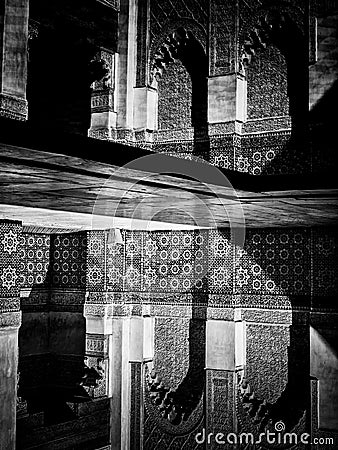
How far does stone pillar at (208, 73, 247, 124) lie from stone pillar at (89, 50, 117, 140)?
141 cm

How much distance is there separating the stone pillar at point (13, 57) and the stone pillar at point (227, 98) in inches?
100

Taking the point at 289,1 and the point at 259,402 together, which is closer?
the point at 259,402

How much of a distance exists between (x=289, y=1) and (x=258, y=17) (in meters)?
0.41

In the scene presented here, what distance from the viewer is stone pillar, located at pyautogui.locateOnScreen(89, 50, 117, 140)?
916 cm

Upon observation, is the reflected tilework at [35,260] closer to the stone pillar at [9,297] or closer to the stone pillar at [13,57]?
the stone pillar at [9,297]

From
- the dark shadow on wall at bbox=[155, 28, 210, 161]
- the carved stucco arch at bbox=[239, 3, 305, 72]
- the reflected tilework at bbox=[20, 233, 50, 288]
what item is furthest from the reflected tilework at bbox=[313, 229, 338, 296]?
the reflected tilework at bbox=[20, 233, 50, 288]

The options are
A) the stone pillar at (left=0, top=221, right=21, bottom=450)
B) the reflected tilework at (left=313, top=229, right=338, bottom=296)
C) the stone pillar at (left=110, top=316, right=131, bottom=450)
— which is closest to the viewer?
the stone pillar at (left=110, top=316, right=131, bottom=450)

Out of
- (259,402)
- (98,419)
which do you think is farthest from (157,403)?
(98,419)

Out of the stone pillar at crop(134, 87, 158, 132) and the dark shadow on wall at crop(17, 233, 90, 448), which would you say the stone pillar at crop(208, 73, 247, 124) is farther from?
the dark shadow on wall at crop(17, 233, 90, 448)

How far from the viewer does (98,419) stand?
5051 millimetres

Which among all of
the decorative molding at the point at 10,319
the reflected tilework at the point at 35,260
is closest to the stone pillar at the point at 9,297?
the decorative molding at the point at 10,319

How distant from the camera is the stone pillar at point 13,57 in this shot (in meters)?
6.53

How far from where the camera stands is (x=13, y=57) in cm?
664

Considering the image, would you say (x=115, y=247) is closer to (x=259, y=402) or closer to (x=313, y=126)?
(x=313, y=126)
